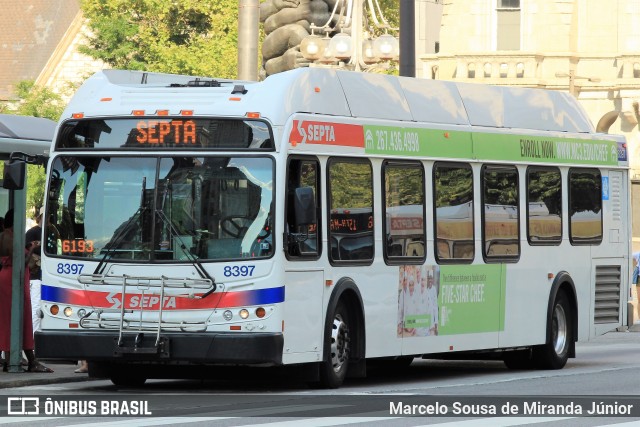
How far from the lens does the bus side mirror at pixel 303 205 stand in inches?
632

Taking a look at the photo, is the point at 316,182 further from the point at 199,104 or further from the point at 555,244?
the point at 555,244

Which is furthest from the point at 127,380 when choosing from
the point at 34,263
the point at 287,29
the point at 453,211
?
the point at 287,29

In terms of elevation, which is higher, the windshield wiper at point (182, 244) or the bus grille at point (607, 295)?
the windshield wiper at point (182, 244)

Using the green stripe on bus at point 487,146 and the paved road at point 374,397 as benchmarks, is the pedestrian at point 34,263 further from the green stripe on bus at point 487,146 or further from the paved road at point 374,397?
the green stripe on bus at point 487,146

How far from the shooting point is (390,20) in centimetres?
5881

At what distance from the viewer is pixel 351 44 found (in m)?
28.5

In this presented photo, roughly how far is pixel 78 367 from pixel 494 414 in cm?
679

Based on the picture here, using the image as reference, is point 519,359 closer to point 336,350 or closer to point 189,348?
point 336,350

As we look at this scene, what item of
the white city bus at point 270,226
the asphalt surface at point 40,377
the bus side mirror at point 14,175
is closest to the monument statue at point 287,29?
the white city bus at point 270,226

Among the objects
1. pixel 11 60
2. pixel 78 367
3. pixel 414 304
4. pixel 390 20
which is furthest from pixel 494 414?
pixel 11 60

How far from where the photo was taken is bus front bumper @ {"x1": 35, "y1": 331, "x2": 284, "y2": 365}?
51.8 feet

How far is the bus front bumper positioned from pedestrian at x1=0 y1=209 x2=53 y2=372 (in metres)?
2.76

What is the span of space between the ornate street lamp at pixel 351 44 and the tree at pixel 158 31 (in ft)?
101

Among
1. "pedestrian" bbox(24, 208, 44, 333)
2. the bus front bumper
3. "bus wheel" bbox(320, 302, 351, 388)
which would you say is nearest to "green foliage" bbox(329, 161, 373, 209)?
"bus wheel" bbox(320, 302, 351, 388)
